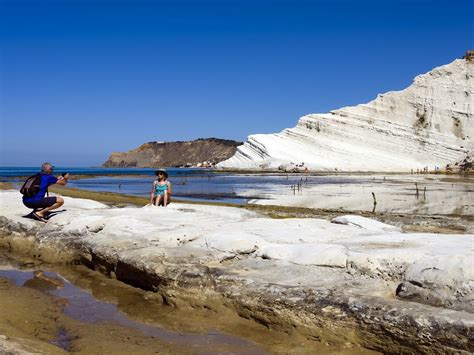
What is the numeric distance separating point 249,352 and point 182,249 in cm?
233

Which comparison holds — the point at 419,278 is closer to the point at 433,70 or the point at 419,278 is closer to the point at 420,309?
the point at 420,309

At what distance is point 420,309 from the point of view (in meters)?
3.99

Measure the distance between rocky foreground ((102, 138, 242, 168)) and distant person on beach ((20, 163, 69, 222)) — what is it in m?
124

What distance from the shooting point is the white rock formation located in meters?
58.1

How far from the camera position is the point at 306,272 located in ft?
16.7

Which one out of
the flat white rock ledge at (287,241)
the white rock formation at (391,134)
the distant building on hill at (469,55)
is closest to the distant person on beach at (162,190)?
the flat white rock ledge at (287,241)

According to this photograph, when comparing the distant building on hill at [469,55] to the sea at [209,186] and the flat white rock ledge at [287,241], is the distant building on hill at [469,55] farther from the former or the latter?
the flat white rock ledge at [287,241]

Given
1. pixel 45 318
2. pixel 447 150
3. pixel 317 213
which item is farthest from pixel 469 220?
pixel 447 150

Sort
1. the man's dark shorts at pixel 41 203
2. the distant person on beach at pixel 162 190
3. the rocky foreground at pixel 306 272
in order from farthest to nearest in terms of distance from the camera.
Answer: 1. the distant person on beach at pixel 162 190
2. the man's dark shorts at pixel 41 203
3. the rocky foreground at pixel 306 272

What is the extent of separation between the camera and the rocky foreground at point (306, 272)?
4020mm

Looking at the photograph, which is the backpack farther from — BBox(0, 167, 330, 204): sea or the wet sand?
BBox(0, 167, 330, 204): sea

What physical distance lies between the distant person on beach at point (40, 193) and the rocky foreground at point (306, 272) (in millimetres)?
1355

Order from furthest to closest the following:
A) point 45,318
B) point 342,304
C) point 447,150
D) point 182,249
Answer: point 447,150
point 182,249
point 45,318
point 342,304

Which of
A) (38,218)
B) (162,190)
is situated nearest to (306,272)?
(162,190)
